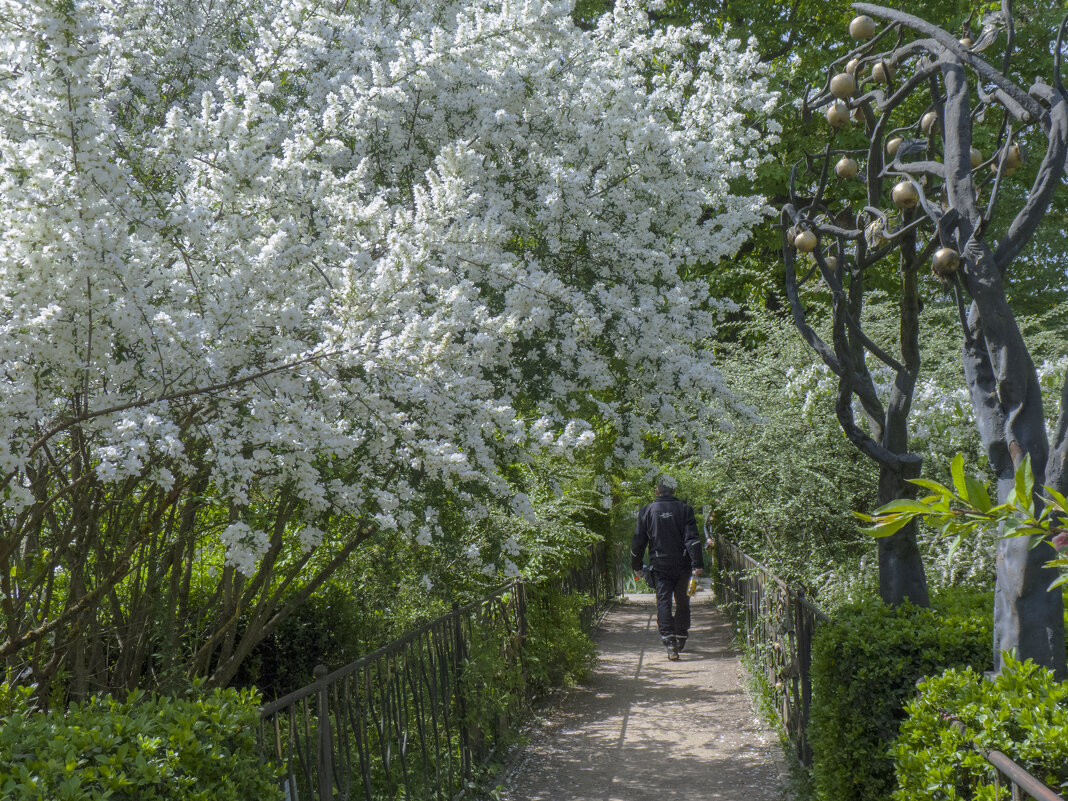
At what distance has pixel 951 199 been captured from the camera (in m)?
3.31

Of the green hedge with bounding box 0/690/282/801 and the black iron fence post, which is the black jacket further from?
the green hedge with bounding box 0/690/282/801

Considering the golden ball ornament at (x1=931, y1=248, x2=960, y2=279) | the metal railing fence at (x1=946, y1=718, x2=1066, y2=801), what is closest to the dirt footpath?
the metal railing fence at (x1=946, y1=718, x2=1066, y2=801)

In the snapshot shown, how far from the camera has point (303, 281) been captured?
411 centimetres

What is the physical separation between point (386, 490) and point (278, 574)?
2636 millimetres

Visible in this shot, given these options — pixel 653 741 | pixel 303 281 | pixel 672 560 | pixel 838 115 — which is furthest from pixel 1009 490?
pixel 672 560

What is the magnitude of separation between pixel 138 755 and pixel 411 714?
9.78 feet

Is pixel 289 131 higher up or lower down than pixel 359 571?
higher up

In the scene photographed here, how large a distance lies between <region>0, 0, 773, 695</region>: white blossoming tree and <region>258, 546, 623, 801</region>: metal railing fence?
26.2 inches

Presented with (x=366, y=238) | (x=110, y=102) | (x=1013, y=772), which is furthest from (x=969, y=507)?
(x=110, y=102)

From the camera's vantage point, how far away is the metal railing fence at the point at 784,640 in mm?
5238

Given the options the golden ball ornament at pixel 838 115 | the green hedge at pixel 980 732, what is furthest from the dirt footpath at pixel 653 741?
the golden ball ornament at pixel 838 115

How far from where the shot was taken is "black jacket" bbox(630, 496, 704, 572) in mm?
9688

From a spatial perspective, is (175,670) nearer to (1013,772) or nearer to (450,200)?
(450,200)

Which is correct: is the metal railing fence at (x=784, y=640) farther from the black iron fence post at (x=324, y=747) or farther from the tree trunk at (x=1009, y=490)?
the black iron fence post at (x=324, y=747)
